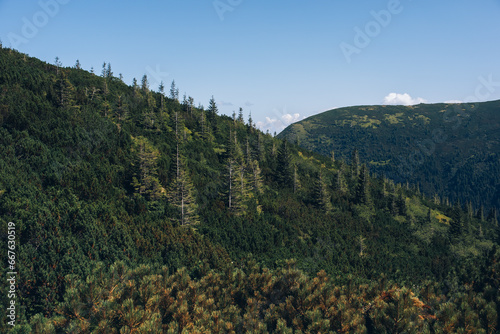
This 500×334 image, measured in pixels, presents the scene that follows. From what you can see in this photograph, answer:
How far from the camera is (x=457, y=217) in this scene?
65.6 m

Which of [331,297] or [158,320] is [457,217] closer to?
[331,297]

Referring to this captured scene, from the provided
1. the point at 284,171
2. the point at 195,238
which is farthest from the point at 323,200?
the point at 195,238

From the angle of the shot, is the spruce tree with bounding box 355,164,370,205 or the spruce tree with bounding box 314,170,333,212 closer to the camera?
the spruce tree with bounding box 314,170,333,212

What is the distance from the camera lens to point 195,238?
34.6 meters

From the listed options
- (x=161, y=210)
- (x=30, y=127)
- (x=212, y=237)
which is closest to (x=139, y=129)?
(x=30, y=127)

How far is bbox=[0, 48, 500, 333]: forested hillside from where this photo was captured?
39.9 ft

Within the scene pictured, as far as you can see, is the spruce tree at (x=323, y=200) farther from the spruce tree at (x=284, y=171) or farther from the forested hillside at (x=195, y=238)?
the spruce tree at (x=284, y=171)

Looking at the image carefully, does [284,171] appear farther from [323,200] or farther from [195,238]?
[195,238]

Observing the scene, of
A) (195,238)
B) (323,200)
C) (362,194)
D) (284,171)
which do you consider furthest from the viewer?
(284,171)

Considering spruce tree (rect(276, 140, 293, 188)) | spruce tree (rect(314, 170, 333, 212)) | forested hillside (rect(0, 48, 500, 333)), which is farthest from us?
spruce tree (rect(276, 140, 293, 188))

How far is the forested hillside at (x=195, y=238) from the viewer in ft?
39.9

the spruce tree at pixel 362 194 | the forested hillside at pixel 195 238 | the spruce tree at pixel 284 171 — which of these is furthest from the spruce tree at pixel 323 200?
the spruce tree at pixel 362 194

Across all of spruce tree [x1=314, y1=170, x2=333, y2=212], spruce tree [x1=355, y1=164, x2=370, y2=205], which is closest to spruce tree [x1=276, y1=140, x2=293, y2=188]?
spruce tree [x1=314, y1=170, x2=333, y2=212]

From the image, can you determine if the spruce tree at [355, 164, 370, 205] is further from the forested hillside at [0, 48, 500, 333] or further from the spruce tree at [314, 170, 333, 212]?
the spruce tree at [314, 170, 333, 212]
